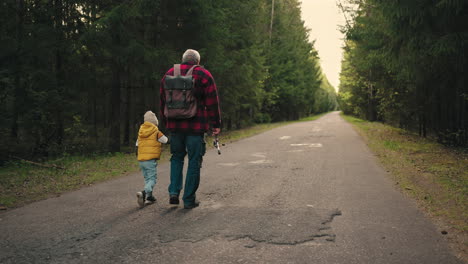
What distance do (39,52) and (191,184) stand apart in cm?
840

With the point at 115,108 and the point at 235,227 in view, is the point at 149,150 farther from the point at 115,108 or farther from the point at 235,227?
the point at 115,108

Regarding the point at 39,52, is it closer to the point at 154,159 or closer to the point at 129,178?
the point at 129,178

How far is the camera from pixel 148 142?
5246 millimetres

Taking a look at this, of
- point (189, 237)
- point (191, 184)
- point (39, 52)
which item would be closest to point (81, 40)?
point (39, 52)

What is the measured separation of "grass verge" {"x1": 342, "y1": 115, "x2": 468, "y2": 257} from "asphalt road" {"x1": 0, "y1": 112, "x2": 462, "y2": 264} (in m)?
0.26

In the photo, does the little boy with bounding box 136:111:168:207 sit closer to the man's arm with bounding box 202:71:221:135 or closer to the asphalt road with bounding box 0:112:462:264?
the asphalt road with bounding box 0:112:462:264

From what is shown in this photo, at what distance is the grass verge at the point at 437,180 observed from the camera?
4.47m

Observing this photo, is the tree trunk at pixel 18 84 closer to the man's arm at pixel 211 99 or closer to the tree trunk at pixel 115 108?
the tree trunk at pixel 115 108

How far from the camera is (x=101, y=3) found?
11.9m

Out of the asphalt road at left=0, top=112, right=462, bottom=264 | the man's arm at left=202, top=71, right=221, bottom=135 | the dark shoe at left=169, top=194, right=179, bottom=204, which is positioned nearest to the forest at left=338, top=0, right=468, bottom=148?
the asphalt road at left=0, top=112, right=462, bottom=264

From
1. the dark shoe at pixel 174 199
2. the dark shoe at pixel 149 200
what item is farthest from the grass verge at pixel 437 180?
A: the dark shoe at pixel 149 200

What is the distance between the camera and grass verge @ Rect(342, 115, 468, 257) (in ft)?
14.7

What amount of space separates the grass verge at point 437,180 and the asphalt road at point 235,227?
26 cm

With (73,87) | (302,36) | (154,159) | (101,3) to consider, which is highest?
(302,36)
